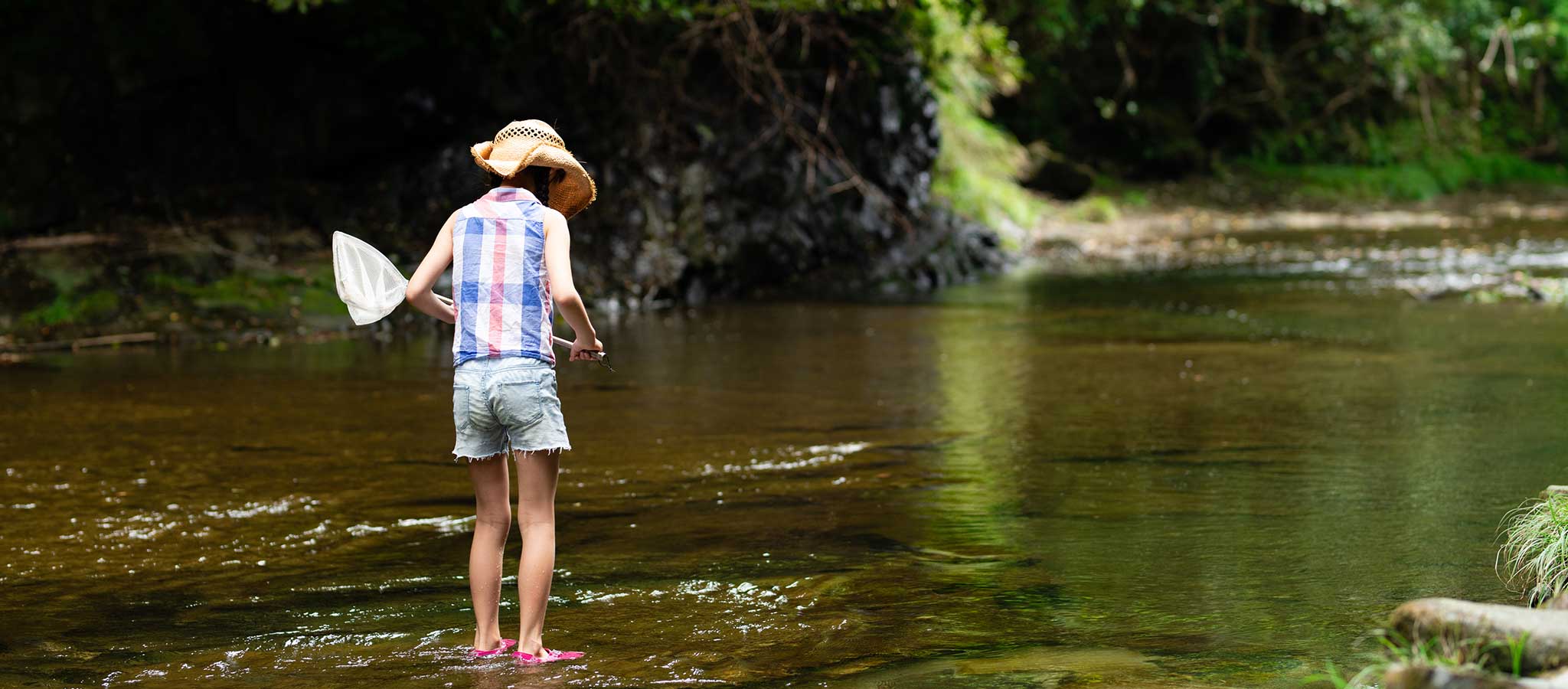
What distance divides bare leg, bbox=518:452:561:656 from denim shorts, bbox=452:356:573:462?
0.07 metres

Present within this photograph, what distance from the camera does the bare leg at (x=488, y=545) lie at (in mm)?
4898

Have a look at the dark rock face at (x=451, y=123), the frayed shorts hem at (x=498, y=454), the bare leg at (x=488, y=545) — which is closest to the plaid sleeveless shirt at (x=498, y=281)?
the frayed shorts hem at (x=498, y=454)

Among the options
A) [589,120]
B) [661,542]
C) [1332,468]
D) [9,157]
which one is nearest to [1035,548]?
[661,542]

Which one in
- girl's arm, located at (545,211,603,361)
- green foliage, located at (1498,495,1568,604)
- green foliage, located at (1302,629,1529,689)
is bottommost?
green foliage, located at (1498,495,1568,604)

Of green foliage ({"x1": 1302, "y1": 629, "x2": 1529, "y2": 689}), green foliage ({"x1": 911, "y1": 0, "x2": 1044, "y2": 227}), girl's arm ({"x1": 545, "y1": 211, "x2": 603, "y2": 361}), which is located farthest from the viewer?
green foliage ({"x1": 911, "y1": 0, "x2": 1044, "y2": 227})

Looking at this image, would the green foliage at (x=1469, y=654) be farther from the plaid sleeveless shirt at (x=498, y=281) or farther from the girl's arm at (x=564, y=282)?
the plaid sleeveless shirt at (x=498, y=281)

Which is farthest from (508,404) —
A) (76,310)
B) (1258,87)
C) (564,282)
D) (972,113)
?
(1258,87)

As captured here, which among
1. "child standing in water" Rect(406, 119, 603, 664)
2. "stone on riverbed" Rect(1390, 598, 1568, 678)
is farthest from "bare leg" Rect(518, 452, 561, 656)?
"stone on riverbed" Rect(1390, 598, 1568, 678)

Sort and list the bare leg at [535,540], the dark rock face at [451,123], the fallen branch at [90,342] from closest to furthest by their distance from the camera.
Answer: the bare leg at [535,540] → the fallen branch at [90,342] → the dark rock face at [451,123]

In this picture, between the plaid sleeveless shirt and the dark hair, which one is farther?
the dark hair

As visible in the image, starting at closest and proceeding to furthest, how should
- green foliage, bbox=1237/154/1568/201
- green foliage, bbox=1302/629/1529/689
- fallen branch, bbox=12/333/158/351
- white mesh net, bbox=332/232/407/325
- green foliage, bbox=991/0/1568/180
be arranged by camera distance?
1. green foliage, bbox=1302/629/1529/689
2. white mesh net, bbox=332/232/407/325
3. fallen branch, bbox=12/333/158/351
4. green foliage, bbox=1237/154/1568/201
5. green foliage, bbox=991/0/1568/180

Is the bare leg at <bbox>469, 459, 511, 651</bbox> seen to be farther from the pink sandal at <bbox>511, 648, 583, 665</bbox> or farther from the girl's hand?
the girl's hand

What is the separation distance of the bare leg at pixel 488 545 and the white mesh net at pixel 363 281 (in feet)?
2.22

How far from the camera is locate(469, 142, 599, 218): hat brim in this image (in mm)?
4926
